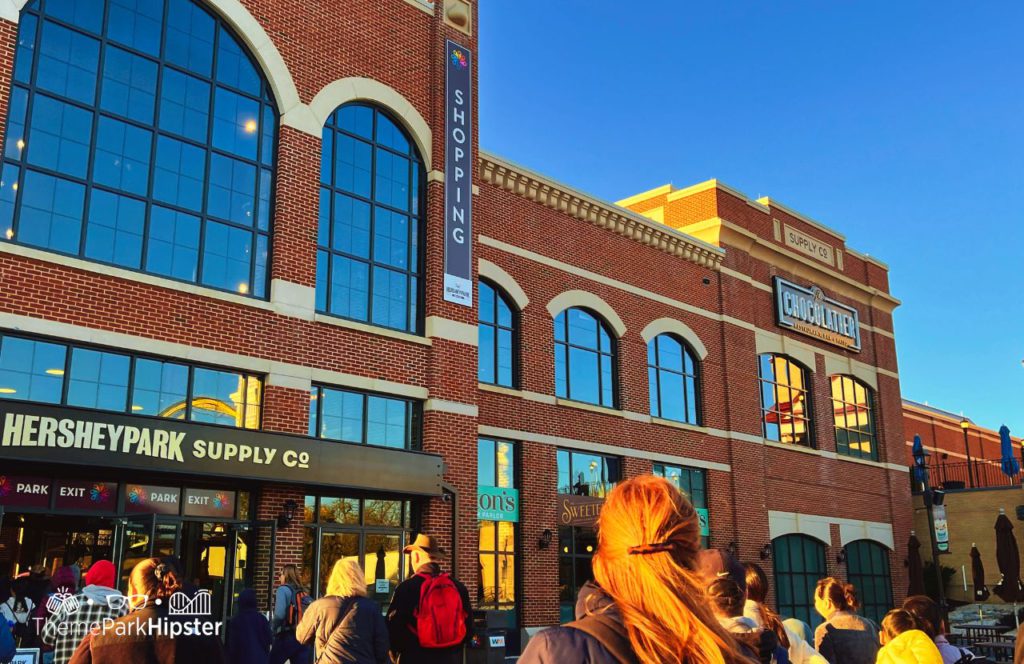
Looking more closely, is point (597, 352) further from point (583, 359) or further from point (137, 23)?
point (137, 23)

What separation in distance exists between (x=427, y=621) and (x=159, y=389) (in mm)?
9491

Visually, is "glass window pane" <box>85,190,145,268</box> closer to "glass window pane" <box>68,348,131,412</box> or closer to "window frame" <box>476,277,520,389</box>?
"glass window pane" <box>68,348,131,412</box>

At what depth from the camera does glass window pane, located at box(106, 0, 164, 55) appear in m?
15.3

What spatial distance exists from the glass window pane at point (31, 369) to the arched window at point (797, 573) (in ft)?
68.5

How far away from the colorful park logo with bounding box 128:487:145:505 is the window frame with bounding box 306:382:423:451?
2793mm

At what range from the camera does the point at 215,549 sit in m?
15.4

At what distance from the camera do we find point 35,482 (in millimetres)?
13539

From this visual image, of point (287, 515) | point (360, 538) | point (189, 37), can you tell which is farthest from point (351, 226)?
point (360, 538)

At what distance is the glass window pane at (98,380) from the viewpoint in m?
14.2

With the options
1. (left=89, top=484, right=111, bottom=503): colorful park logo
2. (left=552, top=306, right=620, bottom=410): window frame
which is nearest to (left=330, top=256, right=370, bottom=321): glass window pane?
(left=89, top=484, right=111, bottom=503): colorful park logo

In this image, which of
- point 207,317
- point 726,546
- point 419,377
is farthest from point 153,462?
point 726,546

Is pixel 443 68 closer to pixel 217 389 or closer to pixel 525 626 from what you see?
pixel 217 389

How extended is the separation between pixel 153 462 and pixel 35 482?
1.61 m

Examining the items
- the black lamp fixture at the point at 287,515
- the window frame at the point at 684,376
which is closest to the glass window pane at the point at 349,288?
the black lamp fixture at the point at 287,515
